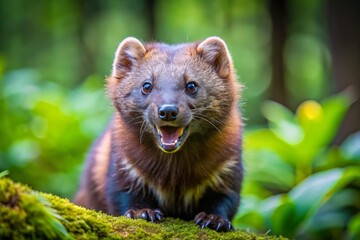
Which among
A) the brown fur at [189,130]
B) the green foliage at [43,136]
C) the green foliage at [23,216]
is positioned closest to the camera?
the green foliage at [23,216]

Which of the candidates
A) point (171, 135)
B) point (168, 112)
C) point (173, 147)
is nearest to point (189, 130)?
point (171, 135)

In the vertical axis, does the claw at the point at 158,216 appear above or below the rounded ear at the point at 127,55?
below

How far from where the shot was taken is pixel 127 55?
22.3 ft

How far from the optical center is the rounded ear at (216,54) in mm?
6637

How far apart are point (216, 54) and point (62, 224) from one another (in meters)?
3.05

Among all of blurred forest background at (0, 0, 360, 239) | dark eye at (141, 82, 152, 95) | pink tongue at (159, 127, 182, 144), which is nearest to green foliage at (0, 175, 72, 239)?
pink tongue at (159, 127, 182, 144)

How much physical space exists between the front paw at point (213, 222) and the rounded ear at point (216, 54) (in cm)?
147

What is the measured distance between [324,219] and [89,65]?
18.1 m

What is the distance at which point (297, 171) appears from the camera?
393 inches

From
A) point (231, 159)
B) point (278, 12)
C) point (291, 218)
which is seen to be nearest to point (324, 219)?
point (291, 218)

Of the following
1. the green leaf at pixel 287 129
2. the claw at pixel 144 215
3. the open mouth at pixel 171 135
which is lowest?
the claw at pixel 144 215

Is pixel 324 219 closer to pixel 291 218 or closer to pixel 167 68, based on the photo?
pixel 291 218

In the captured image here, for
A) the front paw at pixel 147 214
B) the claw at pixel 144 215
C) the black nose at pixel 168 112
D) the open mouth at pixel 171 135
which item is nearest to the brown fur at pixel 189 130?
the open mouth at pixel 171 135

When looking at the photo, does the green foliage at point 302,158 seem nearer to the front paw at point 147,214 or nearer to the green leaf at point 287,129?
the green leaf at point 287,129
